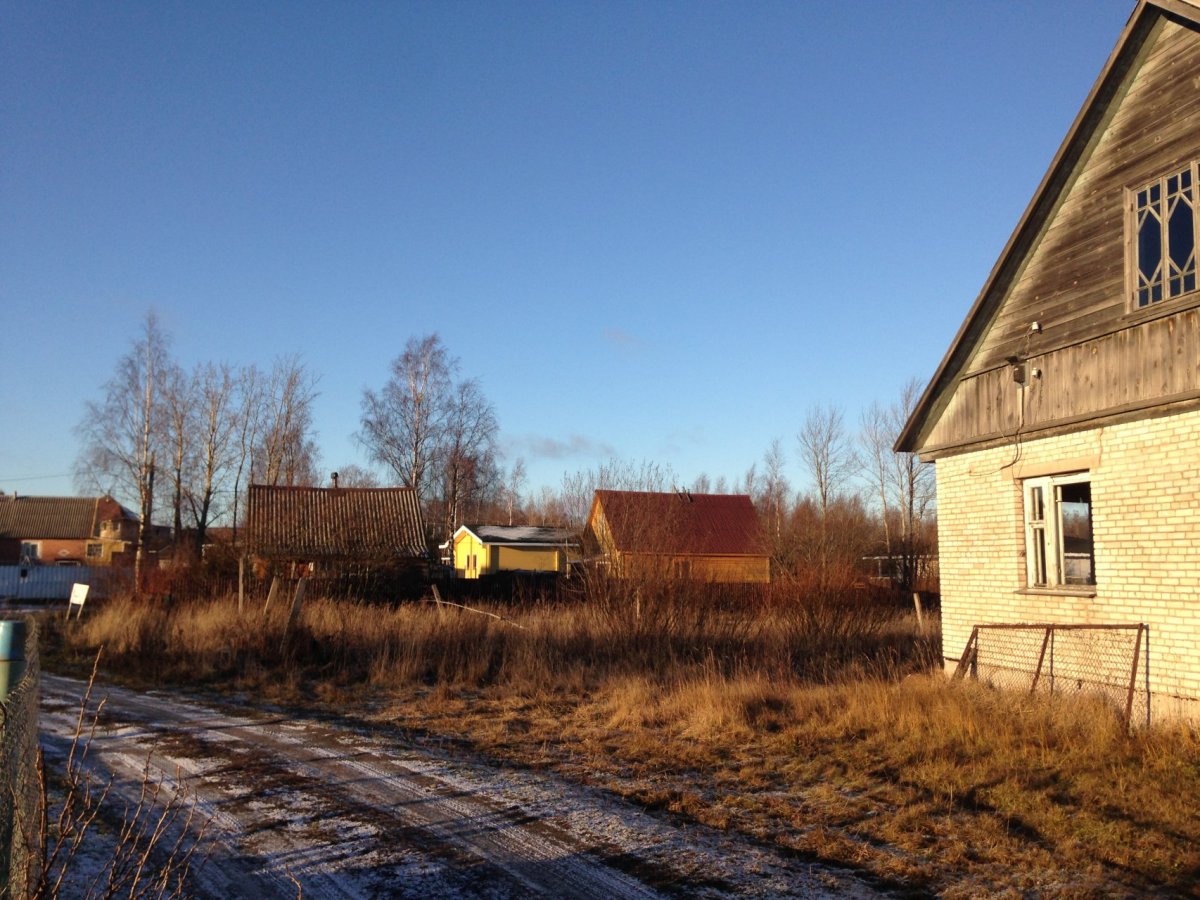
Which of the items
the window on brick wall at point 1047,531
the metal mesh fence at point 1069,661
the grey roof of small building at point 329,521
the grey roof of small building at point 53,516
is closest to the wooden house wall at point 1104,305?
the window on brick wall at point 1047,531

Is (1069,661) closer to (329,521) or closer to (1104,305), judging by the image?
(1104,305)

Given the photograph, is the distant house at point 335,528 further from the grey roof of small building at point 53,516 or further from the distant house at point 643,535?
the grey roof of small building at point 53,516

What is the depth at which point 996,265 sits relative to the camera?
12.4 meters

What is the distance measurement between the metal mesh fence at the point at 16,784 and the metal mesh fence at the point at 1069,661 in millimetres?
9919

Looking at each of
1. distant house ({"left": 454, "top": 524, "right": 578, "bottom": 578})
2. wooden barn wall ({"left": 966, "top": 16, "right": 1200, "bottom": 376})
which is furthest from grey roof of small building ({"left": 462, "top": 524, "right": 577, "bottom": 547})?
wooden barn wall ({"left": 966, "top": 16, "right": 1200, "bottom": 376})

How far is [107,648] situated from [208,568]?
24.2 feet

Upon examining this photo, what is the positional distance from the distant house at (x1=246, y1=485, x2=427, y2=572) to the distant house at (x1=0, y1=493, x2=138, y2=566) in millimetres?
37424

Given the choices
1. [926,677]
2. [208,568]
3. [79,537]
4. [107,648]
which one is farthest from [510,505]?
[926,677]

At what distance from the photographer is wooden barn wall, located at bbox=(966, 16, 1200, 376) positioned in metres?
10.2

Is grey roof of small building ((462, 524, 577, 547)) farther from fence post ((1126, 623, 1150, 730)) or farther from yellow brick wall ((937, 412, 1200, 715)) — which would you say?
fence post ((1126, 623, 1150, 730))

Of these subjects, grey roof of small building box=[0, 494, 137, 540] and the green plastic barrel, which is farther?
grey roof of small building box=[0, 494, 137, 540]

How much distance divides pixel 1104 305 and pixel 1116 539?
274 cm

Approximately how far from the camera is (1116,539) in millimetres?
10453

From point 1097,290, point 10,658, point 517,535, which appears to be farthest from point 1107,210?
point 517,535
